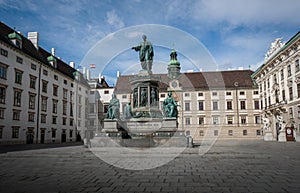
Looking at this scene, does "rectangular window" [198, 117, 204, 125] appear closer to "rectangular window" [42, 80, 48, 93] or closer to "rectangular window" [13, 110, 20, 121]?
"rectangular window" [42, 80, 48, 93]

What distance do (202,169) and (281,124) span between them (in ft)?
111

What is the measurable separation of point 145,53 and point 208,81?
4217cm

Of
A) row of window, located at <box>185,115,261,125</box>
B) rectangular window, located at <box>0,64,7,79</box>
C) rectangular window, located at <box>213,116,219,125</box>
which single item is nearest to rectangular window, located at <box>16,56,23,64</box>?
rectangular window, located at <box>0,64,7,79</box>

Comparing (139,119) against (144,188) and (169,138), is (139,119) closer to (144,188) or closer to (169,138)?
(169,138)

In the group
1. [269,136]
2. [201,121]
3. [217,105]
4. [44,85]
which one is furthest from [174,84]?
[44,85]

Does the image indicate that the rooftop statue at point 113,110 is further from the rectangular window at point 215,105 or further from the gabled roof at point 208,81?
the rectangular window at point 215,105

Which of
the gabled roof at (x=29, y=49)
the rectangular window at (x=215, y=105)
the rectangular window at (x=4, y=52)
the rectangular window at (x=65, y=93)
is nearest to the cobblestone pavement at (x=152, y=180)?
the rectangular window at (x=4, y=52)

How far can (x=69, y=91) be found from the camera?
50.1m

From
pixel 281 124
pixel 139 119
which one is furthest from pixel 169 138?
pixel 281 124

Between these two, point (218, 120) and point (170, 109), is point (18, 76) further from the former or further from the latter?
point (218, 120)

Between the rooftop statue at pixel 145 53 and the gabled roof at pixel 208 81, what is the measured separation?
39.0 metres

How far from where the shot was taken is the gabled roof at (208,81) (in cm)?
5975

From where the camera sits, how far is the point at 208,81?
62.0m

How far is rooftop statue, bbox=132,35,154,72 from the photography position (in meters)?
22.2
